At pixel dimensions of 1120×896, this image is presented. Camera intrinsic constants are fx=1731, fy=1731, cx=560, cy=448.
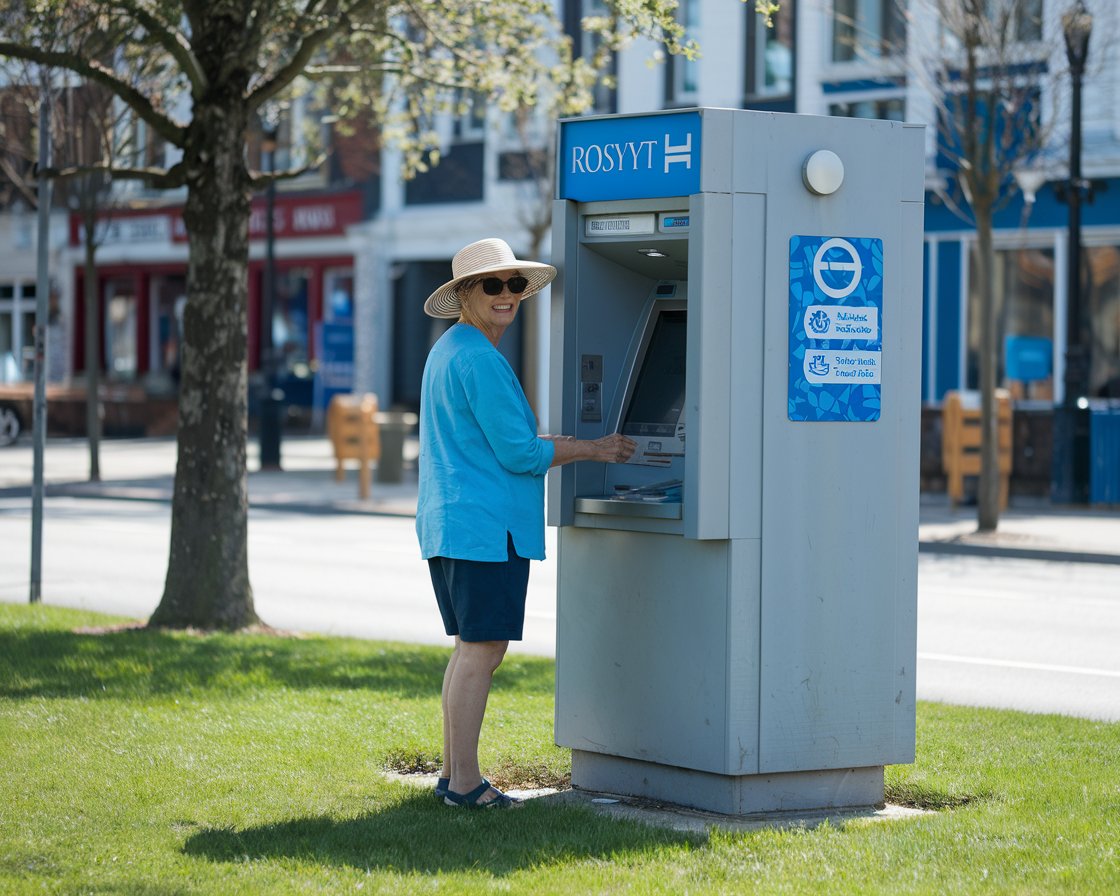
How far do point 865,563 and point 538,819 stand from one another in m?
1.43

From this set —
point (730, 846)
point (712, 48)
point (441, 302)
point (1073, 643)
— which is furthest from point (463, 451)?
point (712, 48)

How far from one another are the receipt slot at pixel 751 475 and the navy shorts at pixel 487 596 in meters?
0.42

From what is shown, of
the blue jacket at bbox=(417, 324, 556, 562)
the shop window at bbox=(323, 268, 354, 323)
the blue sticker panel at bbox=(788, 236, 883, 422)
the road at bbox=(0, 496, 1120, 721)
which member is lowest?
the road at bbox=(0, 496, 1120, 721)

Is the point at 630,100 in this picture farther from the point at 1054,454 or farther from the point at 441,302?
the point at 441,302

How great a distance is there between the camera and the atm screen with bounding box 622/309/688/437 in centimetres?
630

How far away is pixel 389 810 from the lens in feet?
19.1

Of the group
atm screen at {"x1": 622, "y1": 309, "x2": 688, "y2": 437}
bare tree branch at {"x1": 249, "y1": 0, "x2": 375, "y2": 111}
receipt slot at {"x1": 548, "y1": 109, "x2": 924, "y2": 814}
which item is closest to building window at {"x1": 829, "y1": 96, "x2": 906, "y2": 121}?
bare tree branch at {"x1": 249, "y1": 0, "x2": 375, "y2": 111}

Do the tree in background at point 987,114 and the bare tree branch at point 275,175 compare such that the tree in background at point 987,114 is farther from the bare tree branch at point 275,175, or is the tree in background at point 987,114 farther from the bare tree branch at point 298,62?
the bare tree branch at point 298,62

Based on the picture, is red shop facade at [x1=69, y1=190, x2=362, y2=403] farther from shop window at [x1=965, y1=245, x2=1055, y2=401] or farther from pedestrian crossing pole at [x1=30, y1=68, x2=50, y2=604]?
pedestrian crossing pole at [x1=30, y1=68, x2=50, y2=604]

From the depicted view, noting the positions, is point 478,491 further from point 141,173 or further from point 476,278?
point 141,173

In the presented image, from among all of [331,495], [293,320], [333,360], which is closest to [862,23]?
[331,495]

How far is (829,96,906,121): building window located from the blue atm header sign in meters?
21.2

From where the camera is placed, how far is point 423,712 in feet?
25.1

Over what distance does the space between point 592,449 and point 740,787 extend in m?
1.25
